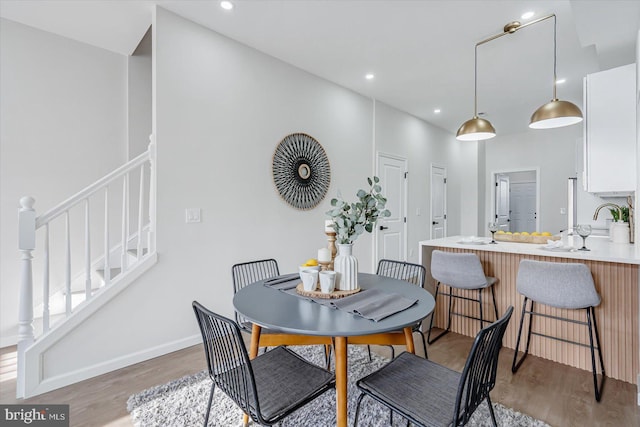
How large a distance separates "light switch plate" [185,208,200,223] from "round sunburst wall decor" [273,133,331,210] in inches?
34.7

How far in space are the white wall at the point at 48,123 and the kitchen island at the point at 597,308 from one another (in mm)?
3581

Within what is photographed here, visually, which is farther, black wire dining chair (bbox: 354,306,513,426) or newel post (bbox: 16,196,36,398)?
newel post (bbox: 16,196,36,398)

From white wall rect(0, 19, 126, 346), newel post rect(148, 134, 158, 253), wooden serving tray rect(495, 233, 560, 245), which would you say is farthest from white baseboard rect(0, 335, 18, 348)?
wooden serving tray rect(495, 233, 560, 245)

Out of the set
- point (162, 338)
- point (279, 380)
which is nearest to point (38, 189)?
point (162, 338)

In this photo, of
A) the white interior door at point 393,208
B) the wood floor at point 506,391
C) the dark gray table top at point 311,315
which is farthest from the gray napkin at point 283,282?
the white interior door at point 393,208

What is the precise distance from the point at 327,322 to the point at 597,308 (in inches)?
85.9

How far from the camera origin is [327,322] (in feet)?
4.00

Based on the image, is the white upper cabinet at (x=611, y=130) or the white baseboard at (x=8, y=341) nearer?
the white upper cabinet at (x=611, y=130)

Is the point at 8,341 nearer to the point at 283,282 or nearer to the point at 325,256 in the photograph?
the point at 283,282

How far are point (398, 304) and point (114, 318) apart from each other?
204 cm

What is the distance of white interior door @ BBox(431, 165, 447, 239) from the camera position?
18.6 ft

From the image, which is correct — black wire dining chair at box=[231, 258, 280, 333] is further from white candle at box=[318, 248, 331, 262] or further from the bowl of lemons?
the bowl of lemons

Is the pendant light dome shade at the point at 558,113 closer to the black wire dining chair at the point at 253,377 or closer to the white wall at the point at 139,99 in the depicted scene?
the black wire dining chair at the point at 253,377

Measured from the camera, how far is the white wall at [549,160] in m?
5.60
